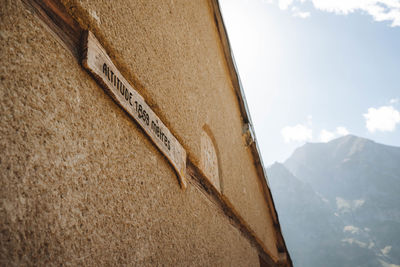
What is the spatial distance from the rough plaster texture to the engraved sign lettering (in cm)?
7

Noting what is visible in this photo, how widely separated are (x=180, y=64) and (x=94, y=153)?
45.3 inches

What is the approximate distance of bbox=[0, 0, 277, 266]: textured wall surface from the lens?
598 millimetres

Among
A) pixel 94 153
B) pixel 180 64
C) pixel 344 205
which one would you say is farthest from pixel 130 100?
pixel 344 205

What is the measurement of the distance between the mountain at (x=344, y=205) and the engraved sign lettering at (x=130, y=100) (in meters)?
73.1

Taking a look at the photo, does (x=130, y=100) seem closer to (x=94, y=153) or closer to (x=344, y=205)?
(x=94, y=153)

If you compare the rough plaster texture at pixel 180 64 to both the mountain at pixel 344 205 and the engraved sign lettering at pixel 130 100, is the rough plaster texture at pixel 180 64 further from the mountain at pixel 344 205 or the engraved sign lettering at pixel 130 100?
the mountain at pixel 344 205

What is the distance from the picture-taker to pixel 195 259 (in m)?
1.44

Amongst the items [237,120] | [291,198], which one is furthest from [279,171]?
[237,120]

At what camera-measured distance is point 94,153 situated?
2.75ft

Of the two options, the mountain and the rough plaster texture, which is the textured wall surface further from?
the mountain

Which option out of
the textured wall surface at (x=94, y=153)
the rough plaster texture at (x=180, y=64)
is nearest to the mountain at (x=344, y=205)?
the rough plaster texture at (x=180, y=64)

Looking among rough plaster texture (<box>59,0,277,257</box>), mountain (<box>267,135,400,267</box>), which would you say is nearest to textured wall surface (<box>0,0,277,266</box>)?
rough plaster texture (<box>59,0,277,257</box>)

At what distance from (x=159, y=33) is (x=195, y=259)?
143cm

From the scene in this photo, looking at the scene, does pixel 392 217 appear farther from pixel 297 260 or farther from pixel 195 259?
pixel 195 259
